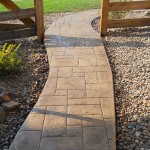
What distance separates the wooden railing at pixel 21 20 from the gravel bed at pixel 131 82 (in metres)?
1.55

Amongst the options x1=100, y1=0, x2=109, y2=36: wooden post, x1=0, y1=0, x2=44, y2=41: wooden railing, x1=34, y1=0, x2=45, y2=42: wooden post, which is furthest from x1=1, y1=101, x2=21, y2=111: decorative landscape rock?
x1=100, y1=0, x2=109, y2=36: wooden post

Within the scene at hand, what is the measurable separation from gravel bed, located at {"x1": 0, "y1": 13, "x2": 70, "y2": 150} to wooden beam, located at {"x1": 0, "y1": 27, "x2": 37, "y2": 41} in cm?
19

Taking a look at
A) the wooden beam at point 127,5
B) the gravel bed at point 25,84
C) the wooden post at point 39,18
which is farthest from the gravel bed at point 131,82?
the wooden post at point 39,18

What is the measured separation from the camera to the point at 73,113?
135 inches

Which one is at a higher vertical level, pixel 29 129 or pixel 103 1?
pixel 103 1

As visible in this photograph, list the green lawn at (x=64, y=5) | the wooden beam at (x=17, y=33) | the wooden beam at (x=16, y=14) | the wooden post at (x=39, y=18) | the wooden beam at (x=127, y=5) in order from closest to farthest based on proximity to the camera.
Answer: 1. the wooden beam at (x=16, y=14)
2. the wooden post at (x=39, y=18)
3. the wooden beam at (x=17, y=33)
4. the wooden beam at (x=127, y=5)
5. the green lawn at (x=64, y=5)

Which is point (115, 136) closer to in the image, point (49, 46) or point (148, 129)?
point (148, 129)

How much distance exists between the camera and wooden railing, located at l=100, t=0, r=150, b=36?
6324mm

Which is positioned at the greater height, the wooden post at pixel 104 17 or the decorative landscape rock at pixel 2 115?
the wooden post at pixel 104 17

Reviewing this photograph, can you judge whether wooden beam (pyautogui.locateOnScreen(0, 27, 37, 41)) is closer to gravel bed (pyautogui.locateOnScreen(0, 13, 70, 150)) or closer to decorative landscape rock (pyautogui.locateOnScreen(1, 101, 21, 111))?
gravel bed (pyautogui.locateOnScreen(0, 13, 70, 150))

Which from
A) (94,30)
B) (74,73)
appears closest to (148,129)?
(74,73)

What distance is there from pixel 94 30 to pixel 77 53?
6.01ft

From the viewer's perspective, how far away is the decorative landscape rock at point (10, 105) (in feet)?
11.6

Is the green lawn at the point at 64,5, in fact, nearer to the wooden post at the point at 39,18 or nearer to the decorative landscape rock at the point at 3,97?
the wooden post at the point at 39,18
